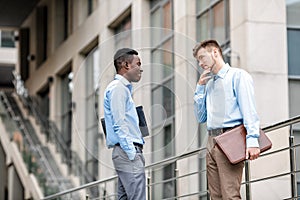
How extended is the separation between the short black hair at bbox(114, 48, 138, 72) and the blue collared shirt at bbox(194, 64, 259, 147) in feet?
2.43

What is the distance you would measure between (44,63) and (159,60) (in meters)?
26.1

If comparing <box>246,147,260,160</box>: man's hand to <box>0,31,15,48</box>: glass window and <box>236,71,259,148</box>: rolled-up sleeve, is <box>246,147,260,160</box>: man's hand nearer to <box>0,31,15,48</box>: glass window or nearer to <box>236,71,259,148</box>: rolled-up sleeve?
<box>236,71,259,148</box>: rolled-up sleeve

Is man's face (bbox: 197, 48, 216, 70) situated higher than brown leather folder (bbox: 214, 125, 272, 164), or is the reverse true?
man's face (bbox: 197, 48, 216, 70)

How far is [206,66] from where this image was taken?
771 cm

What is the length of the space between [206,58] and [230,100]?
0.40 m

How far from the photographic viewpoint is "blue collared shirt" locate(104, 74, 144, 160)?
7992mm

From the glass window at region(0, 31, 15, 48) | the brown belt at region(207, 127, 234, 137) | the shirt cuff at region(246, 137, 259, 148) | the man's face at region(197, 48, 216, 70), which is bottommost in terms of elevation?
the shirt cuff at region(246, 137, 259, 148)

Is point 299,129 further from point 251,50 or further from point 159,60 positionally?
point 159,60

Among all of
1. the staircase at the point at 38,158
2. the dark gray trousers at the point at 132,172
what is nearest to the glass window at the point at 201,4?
the staircase at the point at 38,158

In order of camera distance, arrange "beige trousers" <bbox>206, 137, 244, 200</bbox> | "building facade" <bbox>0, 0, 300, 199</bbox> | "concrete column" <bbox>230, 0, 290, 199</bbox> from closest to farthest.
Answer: "beige trousers" <bbox>206, 137, 244, 200</bbox>
"building facade" <bbox>0, 0, 300, 199</bbox>
"concrete column" <bbox>230, 0, 290, 199</bbox>

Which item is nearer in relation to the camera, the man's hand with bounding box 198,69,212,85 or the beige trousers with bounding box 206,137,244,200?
the beige trousers with bounding box 206,137,244,200

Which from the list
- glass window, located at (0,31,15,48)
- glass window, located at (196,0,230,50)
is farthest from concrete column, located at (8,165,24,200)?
glass window, located at (0,31,15,48)

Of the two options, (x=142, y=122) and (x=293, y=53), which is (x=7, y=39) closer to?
(x=293, y=53)

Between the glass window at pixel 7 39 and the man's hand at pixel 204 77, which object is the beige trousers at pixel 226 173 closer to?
the man's hand at pixel 204 77
